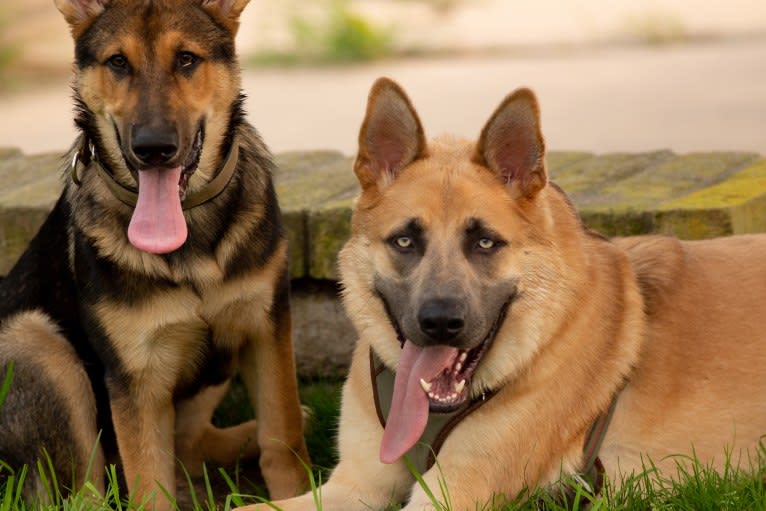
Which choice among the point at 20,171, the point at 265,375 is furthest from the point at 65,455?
the point at 20,171

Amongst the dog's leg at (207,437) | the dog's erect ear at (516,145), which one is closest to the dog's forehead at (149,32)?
the dog's erect ear at (516,145)

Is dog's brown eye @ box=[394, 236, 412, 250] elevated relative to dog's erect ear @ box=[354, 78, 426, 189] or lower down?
lower down

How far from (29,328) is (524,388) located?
5.74ft

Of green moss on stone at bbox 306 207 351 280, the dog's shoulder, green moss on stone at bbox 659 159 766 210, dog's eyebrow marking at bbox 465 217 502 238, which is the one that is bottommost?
green moss on stone at bbox 306 207 351 280

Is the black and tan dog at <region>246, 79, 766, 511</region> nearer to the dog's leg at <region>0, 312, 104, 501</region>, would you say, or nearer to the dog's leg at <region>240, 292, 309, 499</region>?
the dog's leg at <region>240, 292, 309, 499</region>

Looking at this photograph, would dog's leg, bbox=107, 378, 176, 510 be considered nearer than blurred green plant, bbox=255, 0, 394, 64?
Yes

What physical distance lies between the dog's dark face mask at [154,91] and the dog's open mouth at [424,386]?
86cm

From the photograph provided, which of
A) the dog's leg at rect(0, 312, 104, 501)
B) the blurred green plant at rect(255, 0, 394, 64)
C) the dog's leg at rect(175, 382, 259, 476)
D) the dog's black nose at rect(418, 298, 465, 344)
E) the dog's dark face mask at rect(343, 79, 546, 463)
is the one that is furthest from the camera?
the blurred green plant at rect(255, 0, 394, 64)

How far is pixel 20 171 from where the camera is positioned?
6336 millimetres

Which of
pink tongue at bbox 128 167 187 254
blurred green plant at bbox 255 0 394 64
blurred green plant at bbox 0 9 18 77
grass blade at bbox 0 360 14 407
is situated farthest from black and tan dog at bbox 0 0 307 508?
blurred green plant at bbox 0 9 18 77

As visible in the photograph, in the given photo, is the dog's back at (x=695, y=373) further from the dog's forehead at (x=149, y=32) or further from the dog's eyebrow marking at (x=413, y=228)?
the dog's forehead at (x=149, y=32)

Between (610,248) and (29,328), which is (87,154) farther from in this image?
(610,248)

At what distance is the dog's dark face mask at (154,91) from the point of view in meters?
3.92

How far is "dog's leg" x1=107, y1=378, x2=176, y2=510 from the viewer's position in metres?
4.17
